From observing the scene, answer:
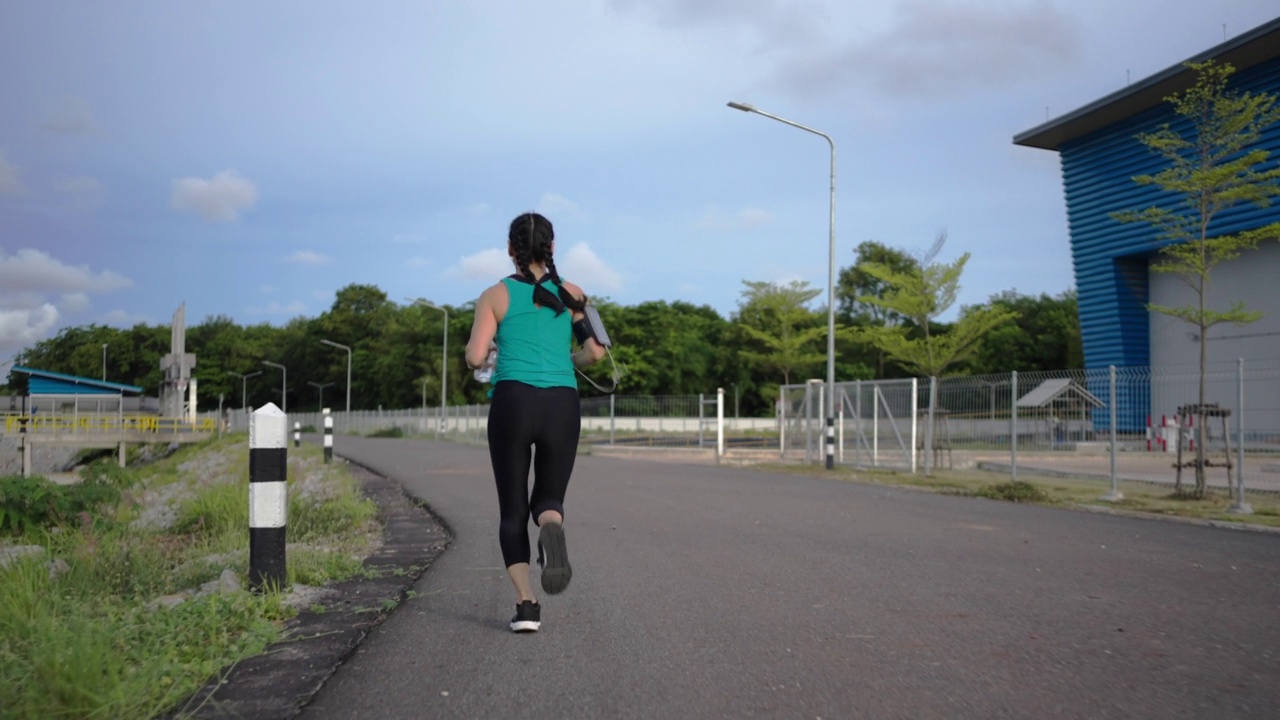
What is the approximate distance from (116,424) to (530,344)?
47059 millimetres

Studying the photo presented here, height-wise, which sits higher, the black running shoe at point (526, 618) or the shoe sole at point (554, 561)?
the shoe sole at point (554, 561)

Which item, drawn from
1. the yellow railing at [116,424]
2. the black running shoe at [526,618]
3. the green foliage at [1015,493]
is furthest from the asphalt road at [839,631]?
the yellow railing at [116,424]

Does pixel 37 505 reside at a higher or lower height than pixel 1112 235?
lower

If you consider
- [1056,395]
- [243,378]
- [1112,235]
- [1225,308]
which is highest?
[1112,235]

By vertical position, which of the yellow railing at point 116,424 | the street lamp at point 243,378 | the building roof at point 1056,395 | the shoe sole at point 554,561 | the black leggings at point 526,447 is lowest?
the yellow railing at point 116,424

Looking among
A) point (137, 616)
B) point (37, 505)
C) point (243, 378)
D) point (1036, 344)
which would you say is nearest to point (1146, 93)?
point (1036, 344)

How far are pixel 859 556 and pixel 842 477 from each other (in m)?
11.5

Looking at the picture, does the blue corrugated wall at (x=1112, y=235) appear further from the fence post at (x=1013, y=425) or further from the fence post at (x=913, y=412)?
the fence post at (x=1013, y=425)

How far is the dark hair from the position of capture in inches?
167

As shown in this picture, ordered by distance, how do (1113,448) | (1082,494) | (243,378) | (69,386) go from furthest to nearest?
(243,378) → (69,386) → (1082,494) → (1113,448)

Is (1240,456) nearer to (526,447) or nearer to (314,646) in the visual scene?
(526,447)

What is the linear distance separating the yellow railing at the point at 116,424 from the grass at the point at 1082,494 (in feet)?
117

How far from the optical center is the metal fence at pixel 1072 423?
12.9 meters

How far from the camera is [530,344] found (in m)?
4.12
